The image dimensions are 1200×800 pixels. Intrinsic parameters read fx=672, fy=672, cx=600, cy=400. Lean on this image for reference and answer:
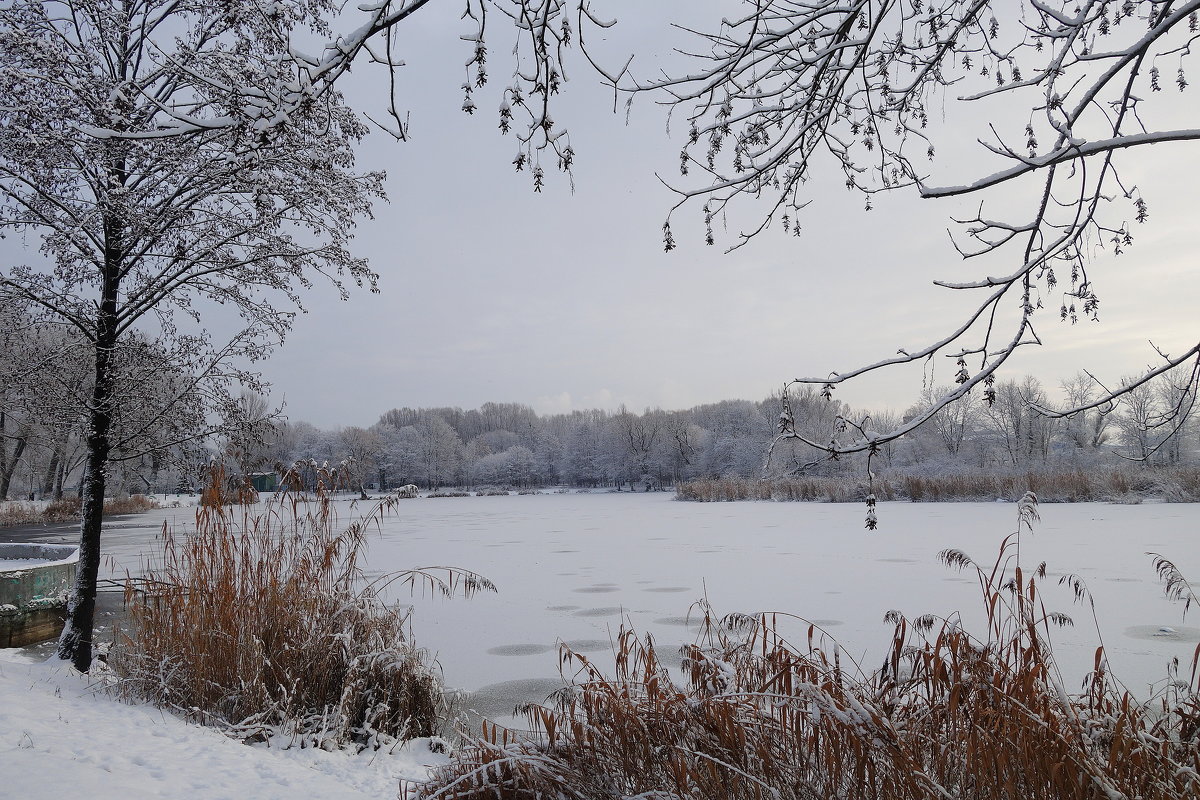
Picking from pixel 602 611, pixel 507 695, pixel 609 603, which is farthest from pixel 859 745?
pixel 609 603

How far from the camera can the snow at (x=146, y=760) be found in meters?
2.26

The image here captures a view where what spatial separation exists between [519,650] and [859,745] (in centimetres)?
361

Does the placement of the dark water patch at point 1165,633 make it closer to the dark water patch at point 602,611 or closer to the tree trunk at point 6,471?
the dark water patch at point 602,611

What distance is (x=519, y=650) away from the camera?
5.30m

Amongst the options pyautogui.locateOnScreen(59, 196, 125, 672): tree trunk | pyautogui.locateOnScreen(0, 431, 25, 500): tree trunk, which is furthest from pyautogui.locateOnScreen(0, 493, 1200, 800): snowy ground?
pyautogui.locateOnScreen(0, 431, 25, 500): tree trunk

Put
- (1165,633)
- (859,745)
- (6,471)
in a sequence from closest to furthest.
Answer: (859,745) < (1165,633) < (6,471)

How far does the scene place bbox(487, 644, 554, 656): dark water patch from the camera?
5.20 m

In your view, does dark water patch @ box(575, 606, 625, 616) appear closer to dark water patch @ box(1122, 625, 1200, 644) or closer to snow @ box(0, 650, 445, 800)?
snow @ box(0, 650, 445, 800)

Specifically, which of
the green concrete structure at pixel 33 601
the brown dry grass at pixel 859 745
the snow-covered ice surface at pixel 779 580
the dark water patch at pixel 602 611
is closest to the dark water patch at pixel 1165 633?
the snow-covered ice surface at pixel 779 580

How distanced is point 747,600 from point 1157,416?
445 centimetres

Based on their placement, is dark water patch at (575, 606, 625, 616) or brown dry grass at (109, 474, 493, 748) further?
dark water patch at (575, 606, 625, 616)

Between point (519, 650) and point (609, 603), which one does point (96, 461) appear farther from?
point (609, 603)

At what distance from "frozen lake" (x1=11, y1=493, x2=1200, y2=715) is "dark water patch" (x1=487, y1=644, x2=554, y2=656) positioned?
0.02 metres

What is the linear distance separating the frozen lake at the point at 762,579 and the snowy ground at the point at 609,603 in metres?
0.03
